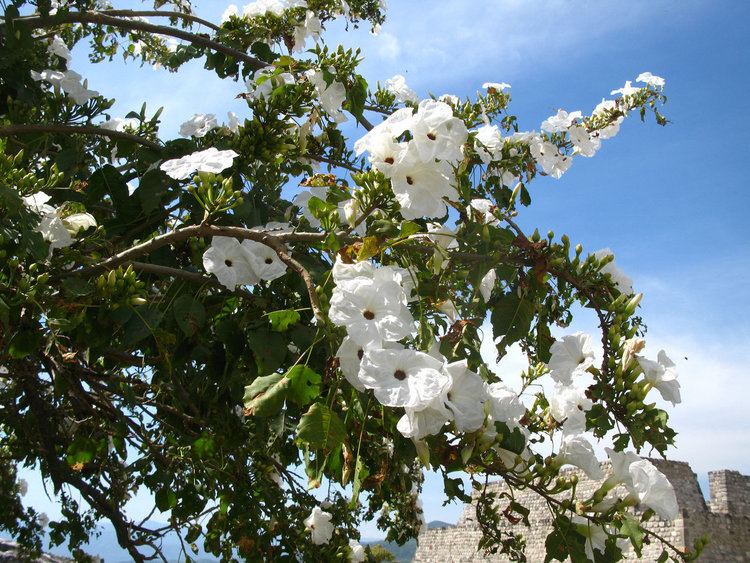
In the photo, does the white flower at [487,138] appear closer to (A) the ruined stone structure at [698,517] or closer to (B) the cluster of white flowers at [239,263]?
(B) the cluster of white flowers at [239,263]

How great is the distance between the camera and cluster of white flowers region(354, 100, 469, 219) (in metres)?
1.50

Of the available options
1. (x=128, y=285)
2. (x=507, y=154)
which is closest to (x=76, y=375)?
(x=128, y=285)

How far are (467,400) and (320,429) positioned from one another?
289 millimetres

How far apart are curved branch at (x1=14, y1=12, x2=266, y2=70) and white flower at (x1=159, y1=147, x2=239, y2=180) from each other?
1.17 meters

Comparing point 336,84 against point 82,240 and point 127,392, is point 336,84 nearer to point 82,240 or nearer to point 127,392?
point 82,240

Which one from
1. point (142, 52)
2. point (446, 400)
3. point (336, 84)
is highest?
point (142, 52)

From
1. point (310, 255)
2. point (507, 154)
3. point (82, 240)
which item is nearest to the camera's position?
point (82, 240)

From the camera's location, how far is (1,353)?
2119 millimetres

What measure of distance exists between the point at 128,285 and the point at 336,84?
106 centimetres

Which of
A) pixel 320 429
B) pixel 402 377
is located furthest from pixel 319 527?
pixel 402 377

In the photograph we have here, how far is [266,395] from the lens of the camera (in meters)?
1.39

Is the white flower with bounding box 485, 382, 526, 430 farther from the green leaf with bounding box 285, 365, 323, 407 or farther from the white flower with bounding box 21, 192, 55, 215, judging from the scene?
the white flower with bounding box 21, 192, 55, 215

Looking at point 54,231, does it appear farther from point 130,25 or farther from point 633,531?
point 633,531

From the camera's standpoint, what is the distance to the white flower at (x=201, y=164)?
1771 millimetres
